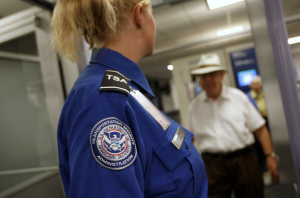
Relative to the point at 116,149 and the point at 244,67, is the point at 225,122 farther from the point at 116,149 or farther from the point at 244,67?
the point at 244,67

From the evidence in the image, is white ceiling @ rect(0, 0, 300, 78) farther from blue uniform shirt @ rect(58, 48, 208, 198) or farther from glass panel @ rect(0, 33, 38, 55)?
blue uniform shirt @ rect(58, 48, 208, 198)

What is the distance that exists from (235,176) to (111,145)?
182 centimetres

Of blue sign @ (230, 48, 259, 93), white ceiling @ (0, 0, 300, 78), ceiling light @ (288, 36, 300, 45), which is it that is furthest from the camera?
blue sign @ (230, 48, 259, 93)

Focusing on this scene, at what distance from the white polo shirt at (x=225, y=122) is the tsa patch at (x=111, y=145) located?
5.27ft

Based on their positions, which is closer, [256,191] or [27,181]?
[27,181]

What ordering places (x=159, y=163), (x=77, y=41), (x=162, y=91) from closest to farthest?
(x=159, y=163)
(x=77, y=41)
(x=162, y=91)

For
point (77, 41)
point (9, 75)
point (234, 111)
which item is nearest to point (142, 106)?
point (77, 41)

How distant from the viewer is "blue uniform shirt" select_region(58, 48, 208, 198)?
532mm

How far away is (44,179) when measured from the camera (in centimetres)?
122

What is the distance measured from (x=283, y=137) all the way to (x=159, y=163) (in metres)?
0.66

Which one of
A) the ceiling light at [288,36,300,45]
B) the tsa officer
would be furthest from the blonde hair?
the ceiling light at [288,36,300,45]

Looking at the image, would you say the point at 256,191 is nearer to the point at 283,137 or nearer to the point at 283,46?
the point at 283,137

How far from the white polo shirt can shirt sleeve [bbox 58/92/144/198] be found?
5.24 feet

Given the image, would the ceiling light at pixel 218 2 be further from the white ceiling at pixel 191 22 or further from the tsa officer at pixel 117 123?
the tsa officer at pixel 117 123
